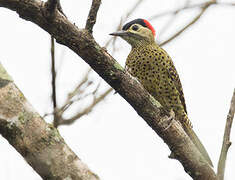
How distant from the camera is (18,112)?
112 inches

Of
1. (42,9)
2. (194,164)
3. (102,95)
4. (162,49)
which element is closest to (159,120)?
(194,164)

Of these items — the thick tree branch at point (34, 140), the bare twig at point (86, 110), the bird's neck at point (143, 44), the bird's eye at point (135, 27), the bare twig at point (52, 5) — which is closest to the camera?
the thick tree branch at point (34, 140)

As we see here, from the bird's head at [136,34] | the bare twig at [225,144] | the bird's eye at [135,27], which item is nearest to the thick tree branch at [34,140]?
the bare twig at [225,144]

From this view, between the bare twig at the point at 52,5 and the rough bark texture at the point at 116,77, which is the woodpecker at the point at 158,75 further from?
the bare twig at the point at 52,5

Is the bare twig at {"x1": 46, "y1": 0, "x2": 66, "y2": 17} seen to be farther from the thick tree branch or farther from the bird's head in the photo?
the bird's head

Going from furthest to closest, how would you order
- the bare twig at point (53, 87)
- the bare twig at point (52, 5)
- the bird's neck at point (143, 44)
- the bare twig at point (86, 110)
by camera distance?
the bird's neck at point (143, 44), the bare twig at point (86, 110), the bare twig at point (53, 87), the bare twig at point (52, 5)

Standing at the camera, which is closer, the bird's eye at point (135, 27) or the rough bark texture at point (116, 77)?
the rough bark texture at point (116, 77)

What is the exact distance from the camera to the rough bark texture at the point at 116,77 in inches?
129

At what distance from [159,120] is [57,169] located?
1683 mm

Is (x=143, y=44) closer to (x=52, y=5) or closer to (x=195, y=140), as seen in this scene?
(x=195, y=140)

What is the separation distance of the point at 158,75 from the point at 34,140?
3523 mm

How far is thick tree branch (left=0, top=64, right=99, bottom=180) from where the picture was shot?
106 inches

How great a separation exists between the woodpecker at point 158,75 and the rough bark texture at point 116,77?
1.37 meters

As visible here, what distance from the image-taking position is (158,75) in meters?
5.99
